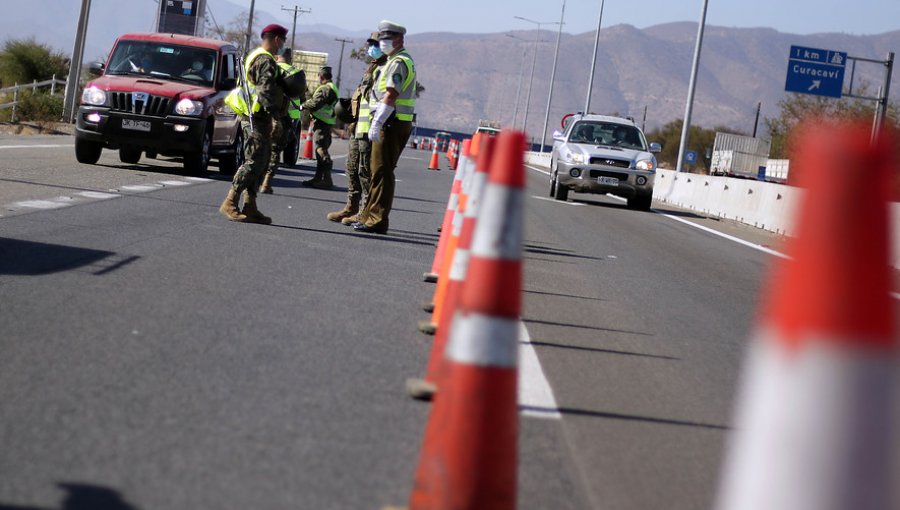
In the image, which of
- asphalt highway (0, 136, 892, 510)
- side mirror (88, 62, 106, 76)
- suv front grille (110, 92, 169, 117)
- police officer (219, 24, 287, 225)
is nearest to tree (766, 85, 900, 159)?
side mirror (88, 62, 106, 76)

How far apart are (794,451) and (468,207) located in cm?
399

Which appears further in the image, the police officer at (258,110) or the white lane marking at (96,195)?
the white lane marking at (96,195)

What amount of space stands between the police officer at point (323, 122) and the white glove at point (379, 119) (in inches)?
290

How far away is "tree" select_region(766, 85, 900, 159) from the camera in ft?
252

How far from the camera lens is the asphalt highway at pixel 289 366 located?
3.99 meters

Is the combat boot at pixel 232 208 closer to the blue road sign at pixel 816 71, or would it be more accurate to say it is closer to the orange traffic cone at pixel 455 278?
the orange traffic cone at pixel 455 278

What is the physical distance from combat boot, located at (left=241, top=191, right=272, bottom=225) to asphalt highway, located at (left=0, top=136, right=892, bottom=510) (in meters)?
0.19

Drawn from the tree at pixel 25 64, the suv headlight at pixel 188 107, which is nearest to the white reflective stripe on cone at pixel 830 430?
the suv headlight at pixel 188 107

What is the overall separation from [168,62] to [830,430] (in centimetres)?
1844

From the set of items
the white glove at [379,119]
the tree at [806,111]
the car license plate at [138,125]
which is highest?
the tree at [806,111]

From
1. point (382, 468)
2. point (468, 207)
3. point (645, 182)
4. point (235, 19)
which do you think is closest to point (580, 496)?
point (382, 468)

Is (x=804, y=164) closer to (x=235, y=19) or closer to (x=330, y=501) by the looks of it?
(x=330, y=501)

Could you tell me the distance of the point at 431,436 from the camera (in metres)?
3.39

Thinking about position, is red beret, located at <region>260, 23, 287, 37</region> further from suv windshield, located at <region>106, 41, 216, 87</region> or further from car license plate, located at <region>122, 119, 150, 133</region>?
suv windshield, located at <region>106, 41, 216, 87</region>
